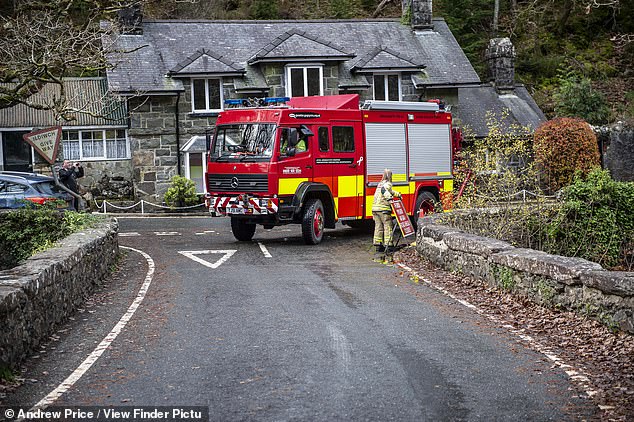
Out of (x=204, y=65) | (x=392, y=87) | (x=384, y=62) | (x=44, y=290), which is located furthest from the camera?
(x=392, y=87)

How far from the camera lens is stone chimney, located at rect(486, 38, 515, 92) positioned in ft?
144

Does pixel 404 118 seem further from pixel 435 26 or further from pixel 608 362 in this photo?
pixel 435 26

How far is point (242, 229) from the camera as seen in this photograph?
843 inches

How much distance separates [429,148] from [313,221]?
4967 mm

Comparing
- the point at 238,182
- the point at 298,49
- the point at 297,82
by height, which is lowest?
the point at 238,182

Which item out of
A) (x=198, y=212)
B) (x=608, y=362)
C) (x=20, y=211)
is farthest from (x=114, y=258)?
(x=198, y=212)

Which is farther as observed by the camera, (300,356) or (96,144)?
(96,144)

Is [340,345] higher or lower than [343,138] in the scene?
lower

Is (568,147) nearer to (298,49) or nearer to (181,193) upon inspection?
(298,49)

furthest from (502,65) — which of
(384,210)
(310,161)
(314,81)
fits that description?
(384,210)

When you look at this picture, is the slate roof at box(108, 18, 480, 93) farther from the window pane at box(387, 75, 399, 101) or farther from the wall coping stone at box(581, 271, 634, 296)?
the wall coping stone at box(581, 271, 634, 296)

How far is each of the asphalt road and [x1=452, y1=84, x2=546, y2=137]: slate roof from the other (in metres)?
27.3

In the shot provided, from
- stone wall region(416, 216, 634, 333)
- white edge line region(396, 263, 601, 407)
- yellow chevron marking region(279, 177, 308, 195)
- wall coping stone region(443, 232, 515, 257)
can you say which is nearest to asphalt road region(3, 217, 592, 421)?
white edge line region(396, 263, 601, 407)

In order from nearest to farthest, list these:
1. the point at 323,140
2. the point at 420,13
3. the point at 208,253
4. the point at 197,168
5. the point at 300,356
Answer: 1. the point at 300,356
2. the point at 208,253
3. the point at 323,140
4. the point at 197,168
5. the point at 420,13
